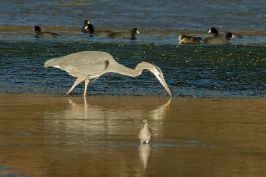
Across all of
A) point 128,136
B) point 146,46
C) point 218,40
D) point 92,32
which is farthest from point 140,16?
point 128,136

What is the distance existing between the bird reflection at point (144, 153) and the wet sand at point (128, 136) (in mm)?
11

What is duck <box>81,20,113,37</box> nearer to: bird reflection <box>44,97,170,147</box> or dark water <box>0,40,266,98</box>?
dark water <box>0,40,266,98</box>

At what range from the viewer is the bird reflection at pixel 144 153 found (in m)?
9.18

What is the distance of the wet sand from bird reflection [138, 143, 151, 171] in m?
0.01

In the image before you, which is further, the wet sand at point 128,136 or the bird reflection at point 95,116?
the bird reflection at point 95,116

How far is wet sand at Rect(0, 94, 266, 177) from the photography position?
8977mm

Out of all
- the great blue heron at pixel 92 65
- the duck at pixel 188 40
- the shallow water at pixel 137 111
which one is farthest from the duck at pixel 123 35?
the great blue heron at pixel 92 65

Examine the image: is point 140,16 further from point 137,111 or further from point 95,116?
point 95,116

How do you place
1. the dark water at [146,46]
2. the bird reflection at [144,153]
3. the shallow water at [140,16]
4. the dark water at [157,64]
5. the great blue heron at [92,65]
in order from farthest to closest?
1. the shallow water at [140,16]
2. the dark water at [146,46]
3. the dark water at [157,64]
4. the great blue heron at [92,65]
5. the bird reflection at [144,153]

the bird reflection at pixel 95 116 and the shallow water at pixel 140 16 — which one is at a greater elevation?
the bird reflection at pixel 95 116

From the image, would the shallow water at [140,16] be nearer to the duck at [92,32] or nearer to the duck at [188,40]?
the duck at [92,32]

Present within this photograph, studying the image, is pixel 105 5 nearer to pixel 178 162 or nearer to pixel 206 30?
pixel 206 30

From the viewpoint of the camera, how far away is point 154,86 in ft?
52.6

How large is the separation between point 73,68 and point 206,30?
48.5 feet
